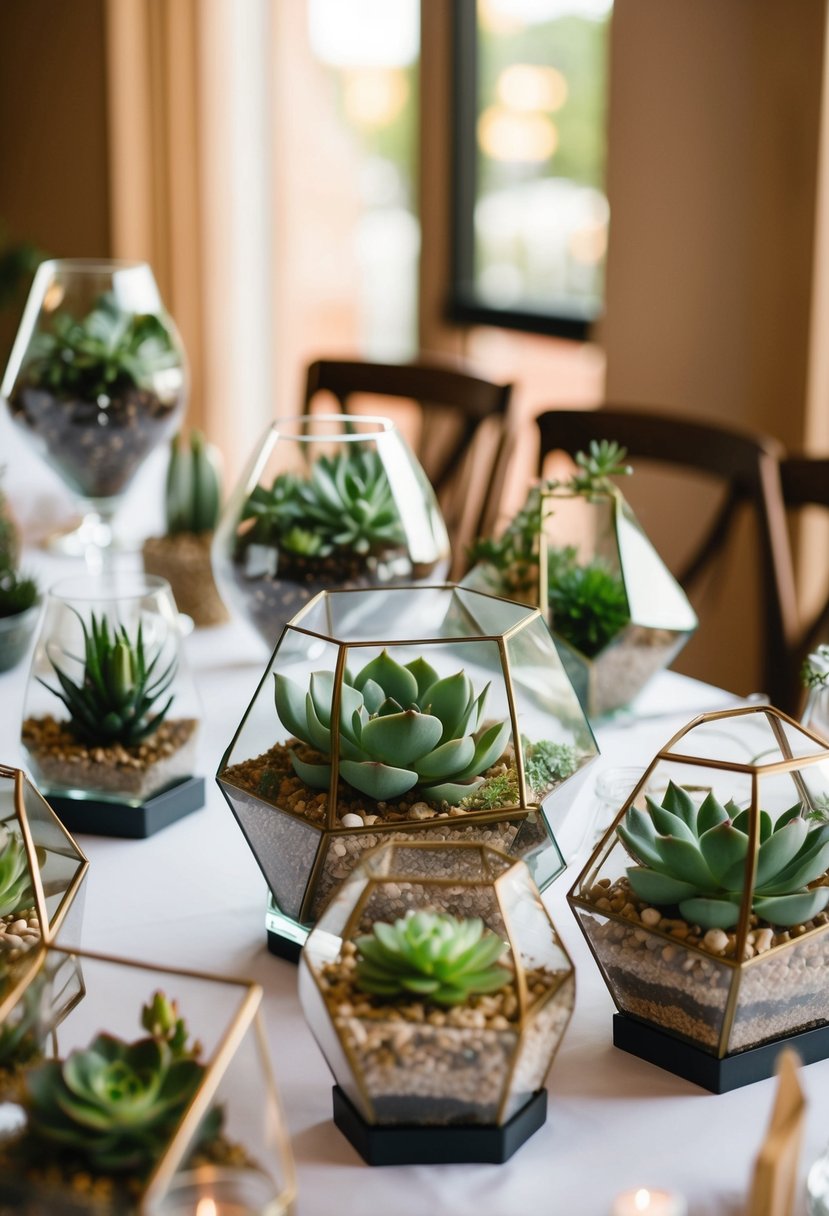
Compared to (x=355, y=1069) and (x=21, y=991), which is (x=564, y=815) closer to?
(x=355, y=1069)

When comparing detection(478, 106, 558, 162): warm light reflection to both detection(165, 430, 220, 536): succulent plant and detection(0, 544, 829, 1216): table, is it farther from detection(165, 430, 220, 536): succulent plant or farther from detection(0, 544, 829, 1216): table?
detection(0, 544, 829, 1216): table

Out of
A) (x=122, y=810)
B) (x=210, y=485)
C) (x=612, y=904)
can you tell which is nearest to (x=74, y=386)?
(x=210, y=485)

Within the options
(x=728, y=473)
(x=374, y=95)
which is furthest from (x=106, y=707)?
(x=374, y=95)

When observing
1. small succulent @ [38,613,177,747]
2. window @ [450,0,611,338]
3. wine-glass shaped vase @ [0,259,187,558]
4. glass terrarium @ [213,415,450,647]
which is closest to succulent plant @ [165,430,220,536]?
wine-glass shaped vase @ [0,259,187,558]

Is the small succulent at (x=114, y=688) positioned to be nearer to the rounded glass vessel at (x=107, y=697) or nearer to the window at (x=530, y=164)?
the rounded glass vessel at (x=107, y=697)

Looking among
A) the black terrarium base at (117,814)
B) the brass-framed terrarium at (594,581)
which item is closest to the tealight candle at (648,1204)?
the black terrarium base at (117,814)

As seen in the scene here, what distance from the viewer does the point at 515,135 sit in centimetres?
371

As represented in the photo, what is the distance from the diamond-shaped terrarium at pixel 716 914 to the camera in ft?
2.33

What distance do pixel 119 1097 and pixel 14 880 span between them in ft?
0.77

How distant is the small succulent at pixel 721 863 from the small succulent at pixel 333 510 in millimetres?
599

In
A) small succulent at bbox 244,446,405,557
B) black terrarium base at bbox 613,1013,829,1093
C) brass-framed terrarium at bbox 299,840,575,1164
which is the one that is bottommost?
black terrarium base at bbox 613,1013,829,1093

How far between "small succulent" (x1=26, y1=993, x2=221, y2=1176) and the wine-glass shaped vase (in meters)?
1.09

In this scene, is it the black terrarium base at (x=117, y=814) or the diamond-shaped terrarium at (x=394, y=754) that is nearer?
the diamond-shaped terrarium at (x=394, y=754)

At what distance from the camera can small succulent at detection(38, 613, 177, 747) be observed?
104cm
